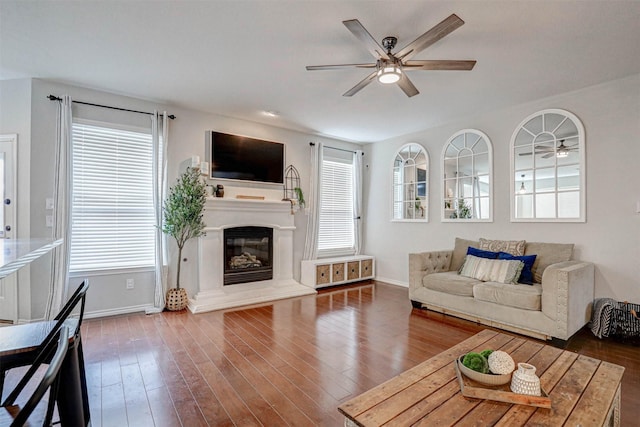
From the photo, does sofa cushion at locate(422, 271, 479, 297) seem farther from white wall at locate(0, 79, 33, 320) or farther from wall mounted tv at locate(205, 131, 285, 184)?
white wall at locate(0, 79, 33, 320)

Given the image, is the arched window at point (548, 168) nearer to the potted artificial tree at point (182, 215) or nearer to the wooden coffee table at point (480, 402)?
the wooden coffee table at point (480, 402)

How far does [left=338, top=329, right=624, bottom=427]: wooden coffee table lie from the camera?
1.29m

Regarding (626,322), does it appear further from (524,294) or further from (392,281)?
(392,281)

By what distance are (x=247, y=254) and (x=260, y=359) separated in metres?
2.39

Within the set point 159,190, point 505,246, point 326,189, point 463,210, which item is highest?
point 326,189

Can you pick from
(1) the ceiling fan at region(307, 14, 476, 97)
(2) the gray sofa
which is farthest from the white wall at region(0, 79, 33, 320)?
(2) the gray sofa

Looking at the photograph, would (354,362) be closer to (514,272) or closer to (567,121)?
(514,272)

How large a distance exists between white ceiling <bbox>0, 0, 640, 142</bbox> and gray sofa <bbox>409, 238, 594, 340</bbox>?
203 centimetres

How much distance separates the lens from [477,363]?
1.57 metres

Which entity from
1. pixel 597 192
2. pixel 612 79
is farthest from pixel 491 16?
pixel 597 192

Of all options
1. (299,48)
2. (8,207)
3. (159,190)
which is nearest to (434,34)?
(299,48)

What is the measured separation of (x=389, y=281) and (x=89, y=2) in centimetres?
548

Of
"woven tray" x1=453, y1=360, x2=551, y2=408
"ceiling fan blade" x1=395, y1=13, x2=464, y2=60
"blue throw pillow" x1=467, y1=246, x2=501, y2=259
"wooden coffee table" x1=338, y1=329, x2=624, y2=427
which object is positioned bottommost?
"wooden coffee table" x1=338, y1=329, x2=624, y2=427

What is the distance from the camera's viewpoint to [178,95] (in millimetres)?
3984
